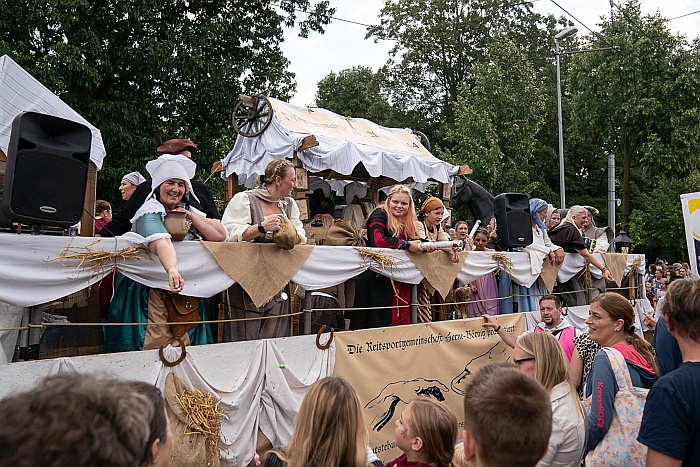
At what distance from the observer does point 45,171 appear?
12.2 feet

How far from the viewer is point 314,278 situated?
209 inches

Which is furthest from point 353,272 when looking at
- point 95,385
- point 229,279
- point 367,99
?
point 367,99

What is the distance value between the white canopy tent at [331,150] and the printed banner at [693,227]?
5.21 metres

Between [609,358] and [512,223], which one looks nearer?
[609,358]

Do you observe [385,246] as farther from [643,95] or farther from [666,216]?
[666,216]

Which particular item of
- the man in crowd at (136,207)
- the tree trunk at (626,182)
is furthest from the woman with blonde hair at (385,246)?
the tree trunk at (626,182)

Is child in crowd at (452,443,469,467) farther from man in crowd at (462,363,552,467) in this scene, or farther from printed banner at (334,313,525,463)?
printed banner at (334,313,525,463)

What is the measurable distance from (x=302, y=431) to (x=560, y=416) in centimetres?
151

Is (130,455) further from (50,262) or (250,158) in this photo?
(250,158)

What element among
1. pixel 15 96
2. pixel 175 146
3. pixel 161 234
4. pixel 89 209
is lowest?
pixel 161 234

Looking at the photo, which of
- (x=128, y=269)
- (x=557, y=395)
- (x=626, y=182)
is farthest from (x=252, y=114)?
(x=626, y=182)

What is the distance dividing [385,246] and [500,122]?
2209 centimetres

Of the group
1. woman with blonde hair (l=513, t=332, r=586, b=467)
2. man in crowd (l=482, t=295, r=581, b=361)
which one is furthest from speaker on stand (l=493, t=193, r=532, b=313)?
woman with blonde hair (l=513, t=332, r=586, b=467)

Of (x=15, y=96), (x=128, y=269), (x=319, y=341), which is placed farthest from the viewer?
(x=15, y=96)
